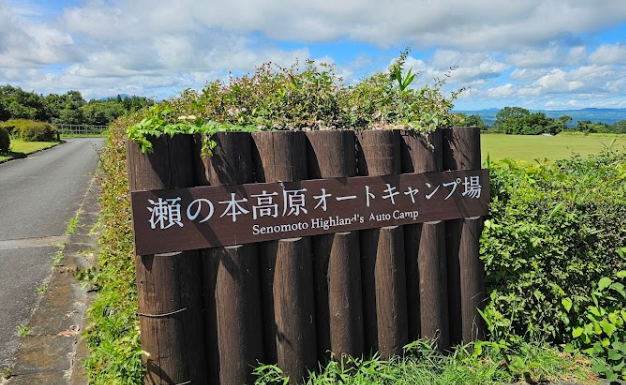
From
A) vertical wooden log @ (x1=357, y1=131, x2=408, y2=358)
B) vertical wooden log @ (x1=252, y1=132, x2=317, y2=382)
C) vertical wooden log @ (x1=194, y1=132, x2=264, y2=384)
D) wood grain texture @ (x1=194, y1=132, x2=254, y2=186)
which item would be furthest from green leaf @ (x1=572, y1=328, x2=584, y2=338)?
wood grain texture @ (x1=194, y1=132, x2=254, y2=186)

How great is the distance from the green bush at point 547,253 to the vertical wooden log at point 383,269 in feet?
2.19

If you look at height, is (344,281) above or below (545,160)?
below

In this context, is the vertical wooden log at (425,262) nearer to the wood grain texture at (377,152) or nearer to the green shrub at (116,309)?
the wood grain texture at (377,152)

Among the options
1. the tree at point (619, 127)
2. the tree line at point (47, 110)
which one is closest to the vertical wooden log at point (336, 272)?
the tree at point (619, 127)

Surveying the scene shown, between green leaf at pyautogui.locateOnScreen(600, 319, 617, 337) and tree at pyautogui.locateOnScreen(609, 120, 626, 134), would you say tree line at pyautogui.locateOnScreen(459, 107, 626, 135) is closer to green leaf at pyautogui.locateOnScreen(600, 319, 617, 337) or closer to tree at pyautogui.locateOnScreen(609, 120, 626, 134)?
tree at pyautogui.locateOnScreen(609, 120, 626, 134)

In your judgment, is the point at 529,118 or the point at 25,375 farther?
the point at 529,118

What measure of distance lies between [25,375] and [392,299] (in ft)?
7.47

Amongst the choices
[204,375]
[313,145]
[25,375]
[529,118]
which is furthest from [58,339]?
[529,118]

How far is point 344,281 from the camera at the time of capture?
289 cm

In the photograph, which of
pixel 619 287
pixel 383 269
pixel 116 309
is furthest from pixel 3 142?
pixel 619 287

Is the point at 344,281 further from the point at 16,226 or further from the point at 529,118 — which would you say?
the point at 529,118

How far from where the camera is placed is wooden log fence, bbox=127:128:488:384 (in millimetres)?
2586

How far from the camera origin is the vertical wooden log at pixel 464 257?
321 cm

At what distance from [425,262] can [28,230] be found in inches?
237
